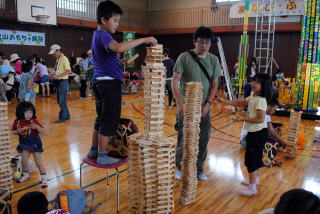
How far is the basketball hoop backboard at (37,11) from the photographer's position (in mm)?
11219

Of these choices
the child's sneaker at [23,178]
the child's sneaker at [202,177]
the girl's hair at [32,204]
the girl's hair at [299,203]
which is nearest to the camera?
the girl's hair at [299,203]

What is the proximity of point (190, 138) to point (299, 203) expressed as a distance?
1.66 metres

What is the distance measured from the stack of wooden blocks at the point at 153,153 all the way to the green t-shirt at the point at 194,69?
85 cm

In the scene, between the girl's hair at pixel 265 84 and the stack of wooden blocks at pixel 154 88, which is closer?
the stack of wooden blocks at pixel 154 88

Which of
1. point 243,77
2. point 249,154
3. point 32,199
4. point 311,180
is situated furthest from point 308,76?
point 32,199

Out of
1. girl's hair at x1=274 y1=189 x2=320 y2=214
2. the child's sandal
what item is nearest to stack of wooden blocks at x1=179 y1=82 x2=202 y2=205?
the child's sandal

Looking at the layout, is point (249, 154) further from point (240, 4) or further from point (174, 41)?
point (174, 41)

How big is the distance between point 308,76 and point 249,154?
539cm

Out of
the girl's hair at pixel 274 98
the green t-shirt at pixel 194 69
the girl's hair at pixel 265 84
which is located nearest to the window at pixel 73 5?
the green t-shirt at pixel 194 69

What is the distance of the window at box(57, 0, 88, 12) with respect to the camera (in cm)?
1327

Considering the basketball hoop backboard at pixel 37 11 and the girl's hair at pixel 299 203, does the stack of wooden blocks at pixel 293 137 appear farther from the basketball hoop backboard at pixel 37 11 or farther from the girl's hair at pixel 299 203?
the basketball hoop backboard at pixel 37 11

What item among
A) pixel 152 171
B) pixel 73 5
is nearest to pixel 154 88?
pixel 152 171

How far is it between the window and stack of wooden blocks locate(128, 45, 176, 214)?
484 inches

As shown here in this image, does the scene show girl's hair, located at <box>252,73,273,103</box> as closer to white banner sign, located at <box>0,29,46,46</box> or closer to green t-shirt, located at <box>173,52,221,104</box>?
green t-shirt, located at <box>173,52,221,104</box>
